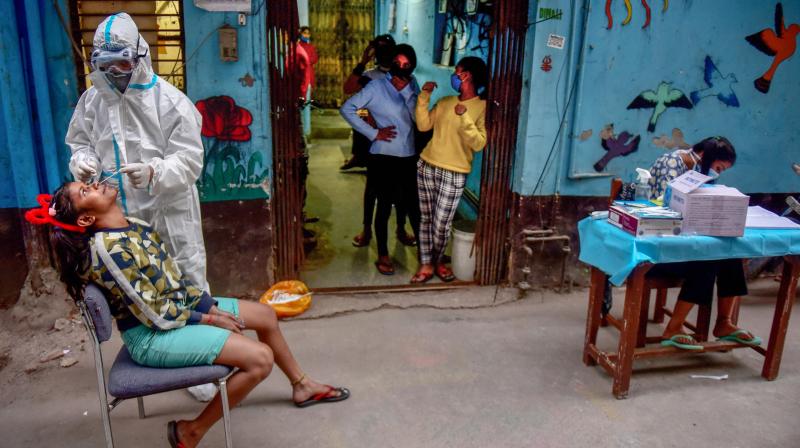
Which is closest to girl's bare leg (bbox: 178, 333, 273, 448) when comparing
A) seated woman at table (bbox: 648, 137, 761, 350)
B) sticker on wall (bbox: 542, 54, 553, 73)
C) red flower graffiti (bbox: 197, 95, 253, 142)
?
red flower graffiti (bbox: 197, 95, 253, 142)

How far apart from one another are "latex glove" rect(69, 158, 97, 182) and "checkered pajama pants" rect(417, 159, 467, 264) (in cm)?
264

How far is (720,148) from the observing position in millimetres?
3697

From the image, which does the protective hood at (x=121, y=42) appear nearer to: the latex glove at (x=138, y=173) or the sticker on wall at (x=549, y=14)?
the latex glove at (x=138, y=173)

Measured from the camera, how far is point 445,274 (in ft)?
16.9

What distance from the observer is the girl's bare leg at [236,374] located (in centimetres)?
266

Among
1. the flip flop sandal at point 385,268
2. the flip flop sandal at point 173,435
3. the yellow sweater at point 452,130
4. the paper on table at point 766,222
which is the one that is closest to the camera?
the flip flop sandal at point 173,435

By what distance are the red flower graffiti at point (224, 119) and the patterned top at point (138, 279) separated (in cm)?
152

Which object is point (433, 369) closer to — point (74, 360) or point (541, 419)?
point (541, 419)

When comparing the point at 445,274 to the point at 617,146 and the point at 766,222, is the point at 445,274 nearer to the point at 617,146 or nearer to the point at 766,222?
the point at 617,146

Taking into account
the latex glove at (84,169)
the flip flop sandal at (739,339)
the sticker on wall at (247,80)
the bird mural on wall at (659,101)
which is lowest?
the flip flop sandal at (739,339)

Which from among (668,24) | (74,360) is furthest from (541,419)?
(668,24)

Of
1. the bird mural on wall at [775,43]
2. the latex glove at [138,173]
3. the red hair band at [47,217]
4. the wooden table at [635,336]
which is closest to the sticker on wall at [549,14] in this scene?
the bird mural on wall at [775,43]

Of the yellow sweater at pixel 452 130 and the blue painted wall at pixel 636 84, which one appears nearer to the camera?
the blue painted wall at pixel 636 84

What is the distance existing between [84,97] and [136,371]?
4.89 ft
